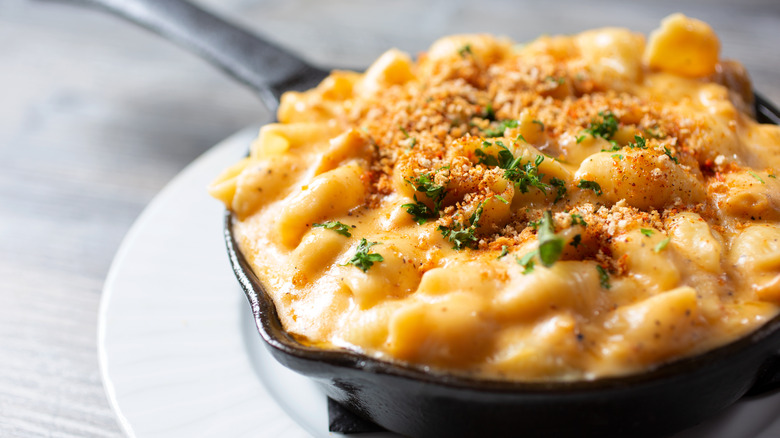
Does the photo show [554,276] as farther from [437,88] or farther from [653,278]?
[437,88]

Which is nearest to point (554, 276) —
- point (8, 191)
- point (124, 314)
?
point (124, 314)

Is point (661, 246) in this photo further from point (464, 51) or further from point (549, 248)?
point (464, 51)

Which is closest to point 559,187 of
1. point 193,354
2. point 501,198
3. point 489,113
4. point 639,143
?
point 501,198

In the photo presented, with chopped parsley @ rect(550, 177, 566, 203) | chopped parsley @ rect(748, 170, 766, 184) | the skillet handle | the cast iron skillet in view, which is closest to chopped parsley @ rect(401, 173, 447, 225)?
chopped parsley @ rect(550, 177, 566, 203)

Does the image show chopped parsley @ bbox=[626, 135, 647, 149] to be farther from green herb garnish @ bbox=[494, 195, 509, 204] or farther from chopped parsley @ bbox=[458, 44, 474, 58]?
chopped parsley @ bbox=[458, 44, 474, 58]

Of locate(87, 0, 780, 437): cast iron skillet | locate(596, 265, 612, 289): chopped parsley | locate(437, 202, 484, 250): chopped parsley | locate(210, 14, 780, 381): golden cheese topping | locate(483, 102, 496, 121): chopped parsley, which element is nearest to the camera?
locate(87, 0, 780, 437): cast iron skillet

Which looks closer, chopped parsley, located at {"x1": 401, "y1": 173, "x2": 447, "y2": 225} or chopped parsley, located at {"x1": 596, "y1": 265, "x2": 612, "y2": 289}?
chopped parsley, located at {"x1": 596, "y1": 265, "x2": 612, "y2": 289}
